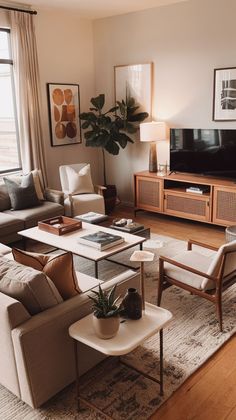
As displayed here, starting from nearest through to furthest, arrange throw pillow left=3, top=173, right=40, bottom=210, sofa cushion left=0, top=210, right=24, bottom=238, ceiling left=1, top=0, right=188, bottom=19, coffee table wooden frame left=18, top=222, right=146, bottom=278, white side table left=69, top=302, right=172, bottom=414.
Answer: white side table left=69, top=302, right=172, bottom=414, coffee table wooden frame left=18, top=222, right=146, bottom=278, sofa cushion left=0, top=210, right=24, bottom=238, throw pillow left=3, top=173, right=40, bottom=210, ceiling left=1, top=0, right=188, bottom=19

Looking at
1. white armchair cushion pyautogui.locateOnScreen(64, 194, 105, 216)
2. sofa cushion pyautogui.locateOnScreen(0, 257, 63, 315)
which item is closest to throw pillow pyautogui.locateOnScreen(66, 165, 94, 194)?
white armchair cushion pyautogui.locateOnScreen(64, 194, 105, 216)

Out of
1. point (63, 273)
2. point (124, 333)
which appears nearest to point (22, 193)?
point (63, 273)

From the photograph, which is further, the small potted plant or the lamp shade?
the lamp shade

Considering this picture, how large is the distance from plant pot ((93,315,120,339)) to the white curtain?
12.9ft

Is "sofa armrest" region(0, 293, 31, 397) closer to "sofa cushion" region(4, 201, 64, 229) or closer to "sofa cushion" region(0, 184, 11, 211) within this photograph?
"sofa cushion" region(4, 201, 64, 229)

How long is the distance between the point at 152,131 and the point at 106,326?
3931 mm

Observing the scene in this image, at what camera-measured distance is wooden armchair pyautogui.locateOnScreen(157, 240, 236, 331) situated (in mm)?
2725

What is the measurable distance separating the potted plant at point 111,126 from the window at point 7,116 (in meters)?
1.06

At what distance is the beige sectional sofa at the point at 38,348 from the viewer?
1.96 meters

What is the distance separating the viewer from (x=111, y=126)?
224 inches

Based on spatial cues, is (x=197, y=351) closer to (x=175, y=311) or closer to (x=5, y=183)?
(x=175, y=311)

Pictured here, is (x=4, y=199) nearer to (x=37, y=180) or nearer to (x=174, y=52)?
(x=37, y=180)

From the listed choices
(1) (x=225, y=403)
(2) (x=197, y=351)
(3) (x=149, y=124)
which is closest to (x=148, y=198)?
(3) (x=149, y=124)

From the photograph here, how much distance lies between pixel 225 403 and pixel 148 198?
3676 mm
